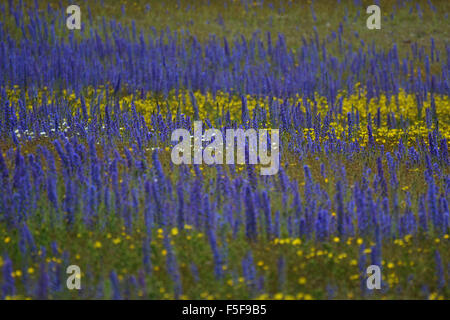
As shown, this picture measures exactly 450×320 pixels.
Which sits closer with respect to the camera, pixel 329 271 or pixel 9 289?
pixel 9 289

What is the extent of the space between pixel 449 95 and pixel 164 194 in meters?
9.42

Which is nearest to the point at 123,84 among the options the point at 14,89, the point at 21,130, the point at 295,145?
the point at 14,89

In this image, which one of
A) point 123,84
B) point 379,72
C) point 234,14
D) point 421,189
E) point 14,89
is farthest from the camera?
point 234,14

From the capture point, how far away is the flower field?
5777 mm

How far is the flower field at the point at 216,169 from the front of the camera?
5.78 m

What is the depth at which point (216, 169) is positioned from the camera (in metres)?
7.86

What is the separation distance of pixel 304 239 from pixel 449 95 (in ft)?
29.8

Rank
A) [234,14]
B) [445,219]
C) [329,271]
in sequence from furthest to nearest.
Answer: [234,14], [445,219], [329,271]

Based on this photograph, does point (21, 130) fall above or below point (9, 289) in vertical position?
above

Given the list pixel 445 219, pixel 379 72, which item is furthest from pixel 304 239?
pixel 379 72

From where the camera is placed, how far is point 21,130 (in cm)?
916
